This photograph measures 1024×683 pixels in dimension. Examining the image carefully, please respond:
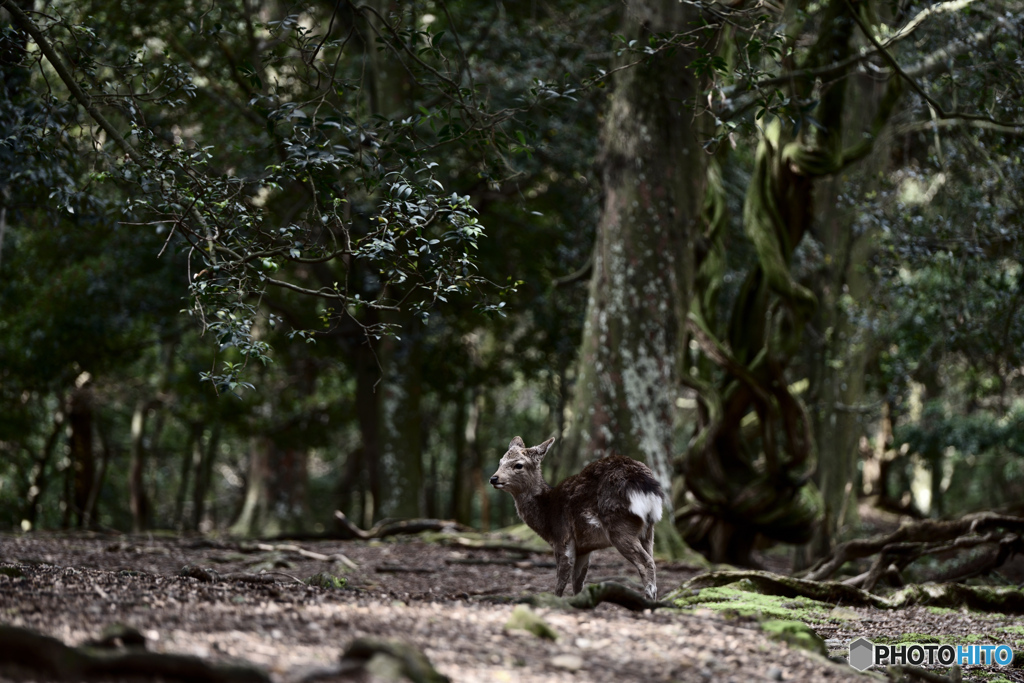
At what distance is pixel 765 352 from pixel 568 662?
839 centimetres

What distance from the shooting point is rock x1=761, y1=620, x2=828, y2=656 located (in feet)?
12.3

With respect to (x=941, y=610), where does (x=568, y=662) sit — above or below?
above

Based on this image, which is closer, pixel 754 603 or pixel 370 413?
pixel 754 603

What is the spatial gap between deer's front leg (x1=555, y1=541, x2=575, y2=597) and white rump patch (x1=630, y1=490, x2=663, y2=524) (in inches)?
21.3

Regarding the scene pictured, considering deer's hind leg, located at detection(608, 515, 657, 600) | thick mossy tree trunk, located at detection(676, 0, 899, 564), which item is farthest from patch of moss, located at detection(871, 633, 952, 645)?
thick mossy tree trunk, located at detection(676, 0, 899, 564)

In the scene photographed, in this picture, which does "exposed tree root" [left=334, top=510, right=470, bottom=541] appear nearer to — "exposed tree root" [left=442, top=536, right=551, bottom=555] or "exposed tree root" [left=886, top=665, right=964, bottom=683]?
"exposed tree root" [left=442, top=536, right=551, bottom=555]

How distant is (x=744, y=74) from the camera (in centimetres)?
630

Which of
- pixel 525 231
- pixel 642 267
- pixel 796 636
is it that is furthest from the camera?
pixel 525 231

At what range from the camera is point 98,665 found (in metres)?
2.67

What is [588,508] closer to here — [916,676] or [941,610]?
[916,676]

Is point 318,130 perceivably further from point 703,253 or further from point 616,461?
point 703,253

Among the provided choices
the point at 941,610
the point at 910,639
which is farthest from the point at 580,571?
the point at 941,610

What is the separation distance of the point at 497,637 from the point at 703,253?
8.74 meters

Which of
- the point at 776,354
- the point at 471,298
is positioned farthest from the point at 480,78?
the point at 776,354
